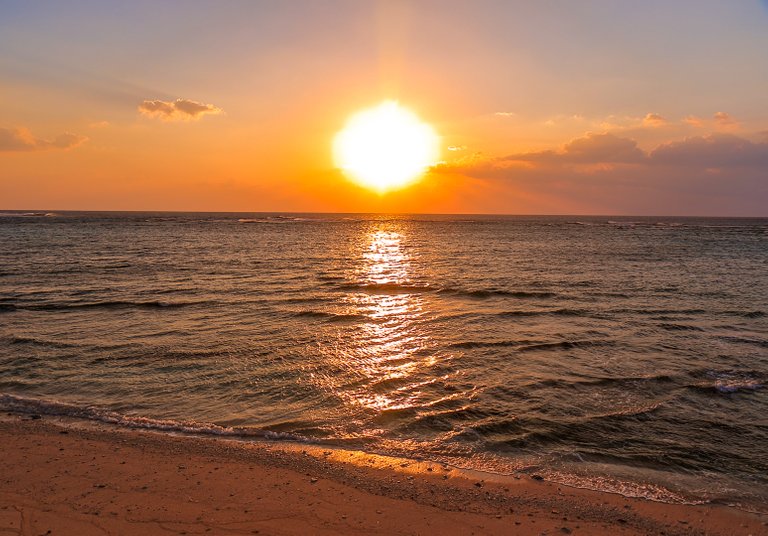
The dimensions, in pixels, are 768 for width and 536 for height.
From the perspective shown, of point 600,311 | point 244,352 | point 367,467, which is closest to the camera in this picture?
point 367,467

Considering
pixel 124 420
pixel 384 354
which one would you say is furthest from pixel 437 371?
pixel 124 420

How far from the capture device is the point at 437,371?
13.4 metres

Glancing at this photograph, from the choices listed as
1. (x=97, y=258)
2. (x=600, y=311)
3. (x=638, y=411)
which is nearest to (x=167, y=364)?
(x=638, y=411)

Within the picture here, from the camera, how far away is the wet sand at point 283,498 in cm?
638

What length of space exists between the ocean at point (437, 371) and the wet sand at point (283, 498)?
0.57 m

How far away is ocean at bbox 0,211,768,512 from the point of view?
899 cm

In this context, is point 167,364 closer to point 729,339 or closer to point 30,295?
point 30,295

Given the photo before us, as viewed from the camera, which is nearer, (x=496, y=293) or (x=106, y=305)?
(x=106, y=305)

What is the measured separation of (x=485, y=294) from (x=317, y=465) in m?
19.9

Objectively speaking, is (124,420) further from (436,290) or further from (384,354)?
(436,290)

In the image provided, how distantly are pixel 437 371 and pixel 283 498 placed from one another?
7.12m

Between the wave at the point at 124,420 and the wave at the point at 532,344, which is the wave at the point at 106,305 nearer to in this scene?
the wave at the point at 124,420

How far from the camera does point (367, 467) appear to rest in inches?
319

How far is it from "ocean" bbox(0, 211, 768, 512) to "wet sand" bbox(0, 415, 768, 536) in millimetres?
571
